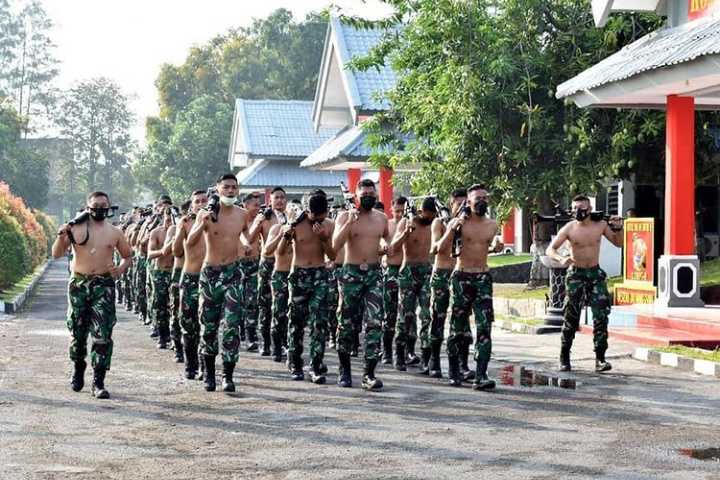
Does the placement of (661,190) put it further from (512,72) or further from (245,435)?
(245,435)

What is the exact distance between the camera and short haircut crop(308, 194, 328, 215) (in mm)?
12828

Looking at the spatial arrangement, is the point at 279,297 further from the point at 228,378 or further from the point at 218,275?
the point at 228,378

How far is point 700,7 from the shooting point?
789 inches

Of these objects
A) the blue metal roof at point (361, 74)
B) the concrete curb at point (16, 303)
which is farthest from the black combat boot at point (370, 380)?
the blue metal roof at point (361, 74)

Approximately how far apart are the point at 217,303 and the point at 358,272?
1434 mm

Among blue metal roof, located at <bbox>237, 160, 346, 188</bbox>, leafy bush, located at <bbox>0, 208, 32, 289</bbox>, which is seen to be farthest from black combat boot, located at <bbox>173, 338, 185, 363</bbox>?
blue metal roof, located at <bbox>237, 160, 346, 188</bbox>

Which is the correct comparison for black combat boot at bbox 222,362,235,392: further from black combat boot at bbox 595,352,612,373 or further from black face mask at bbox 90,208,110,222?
black combat boot at bbox 595,352,612,373

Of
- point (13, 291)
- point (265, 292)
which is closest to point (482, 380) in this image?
point (265, 292)

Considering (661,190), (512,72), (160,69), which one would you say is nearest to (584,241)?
(512,72)

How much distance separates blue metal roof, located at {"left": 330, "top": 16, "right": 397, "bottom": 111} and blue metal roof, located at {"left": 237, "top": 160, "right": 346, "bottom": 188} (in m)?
11.2

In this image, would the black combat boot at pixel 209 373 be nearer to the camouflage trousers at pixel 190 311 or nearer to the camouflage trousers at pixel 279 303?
the camouflage trousers at pixel 190 311

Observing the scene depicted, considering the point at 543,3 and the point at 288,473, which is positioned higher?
the point at 543,3

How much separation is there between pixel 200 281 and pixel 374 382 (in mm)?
1982

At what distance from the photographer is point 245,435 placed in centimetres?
964
